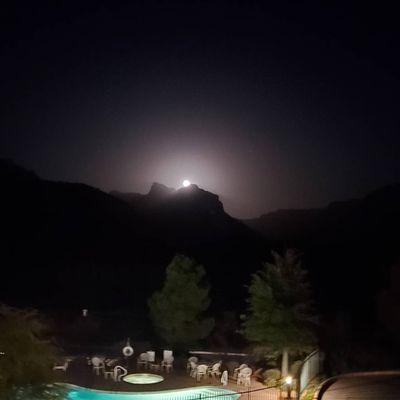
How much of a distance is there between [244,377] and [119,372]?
4.08 m

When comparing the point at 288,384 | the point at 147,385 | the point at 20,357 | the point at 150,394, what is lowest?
the point at 150,394

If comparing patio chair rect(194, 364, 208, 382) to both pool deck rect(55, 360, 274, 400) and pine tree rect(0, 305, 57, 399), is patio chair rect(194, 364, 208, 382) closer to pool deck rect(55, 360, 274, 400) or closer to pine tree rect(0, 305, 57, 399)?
pool deck rect(55, 360, 274, 400)

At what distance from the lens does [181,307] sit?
70.6 feet

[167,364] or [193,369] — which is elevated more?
[167,364]

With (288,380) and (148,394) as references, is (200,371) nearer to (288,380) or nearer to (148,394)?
(148,394)

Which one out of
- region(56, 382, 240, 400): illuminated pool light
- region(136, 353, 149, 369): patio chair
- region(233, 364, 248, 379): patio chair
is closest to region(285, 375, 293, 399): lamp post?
region(56, 382, 240, 400): illuminated pool light

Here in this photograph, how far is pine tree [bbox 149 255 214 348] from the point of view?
2144 cm

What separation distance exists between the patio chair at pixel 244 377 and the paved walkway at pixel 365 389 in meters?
2.28

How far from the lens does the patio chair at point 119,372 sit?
18073 mm

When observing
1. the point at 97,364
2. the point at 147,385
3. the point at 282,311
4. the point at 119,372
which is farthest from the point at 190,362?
the point at 282,311

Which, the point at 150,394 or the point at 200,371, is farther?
the point at 200,371

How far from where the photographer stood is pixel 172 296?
21.6m

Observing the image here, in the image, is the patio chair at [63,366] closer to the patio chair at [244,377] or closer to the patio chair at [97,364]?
the patio chair at [97,364]

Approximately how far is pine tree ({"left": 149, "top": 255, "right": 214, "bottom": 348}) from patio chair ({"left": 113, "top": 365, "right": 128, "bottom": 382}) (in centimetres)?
314
